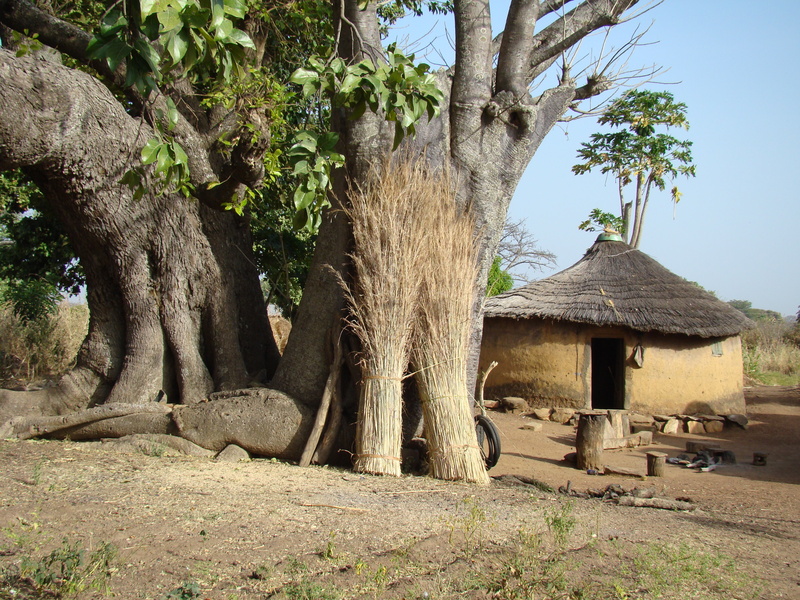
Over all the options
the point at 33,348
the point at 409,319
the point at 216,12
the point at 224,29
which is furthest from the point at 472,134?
the point at 33,348

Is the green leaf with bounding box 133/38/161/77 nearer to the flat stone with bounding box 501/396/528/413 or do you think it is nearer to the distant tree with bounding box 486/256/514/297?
the flat stone with bounding box 501/396/528/413

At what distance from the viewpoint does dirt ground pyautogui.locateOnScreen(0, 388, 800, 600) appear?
238 cm

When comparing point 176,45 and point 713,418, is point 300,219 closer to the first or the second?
point 176,45

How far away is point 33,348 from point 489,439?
7.80m

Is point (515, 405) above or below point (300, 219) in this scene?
below

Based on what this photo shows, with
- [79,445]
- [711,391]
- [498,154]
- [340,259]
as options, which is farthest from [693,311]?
[79,445]

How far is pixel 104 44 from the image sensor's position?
2.31m

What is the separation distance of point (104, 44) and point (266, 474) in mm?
2517

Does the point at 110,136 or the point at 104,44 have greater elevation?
the point at 110,136

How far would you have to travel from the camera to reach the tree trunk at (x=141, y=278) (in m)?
4.55

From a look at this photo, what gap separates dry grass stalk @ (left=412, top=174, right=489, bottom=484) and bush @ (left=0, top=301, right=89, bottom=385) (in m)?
7.00

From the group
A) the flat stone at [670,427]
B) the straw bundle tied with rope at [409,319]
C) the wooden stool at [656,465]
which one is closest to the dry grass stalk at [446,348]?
the straw bundle tied with rope at [409,319]

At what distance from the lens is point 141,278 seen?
498cm

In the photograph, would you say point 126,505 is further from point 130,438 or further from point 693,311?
point 693,311
